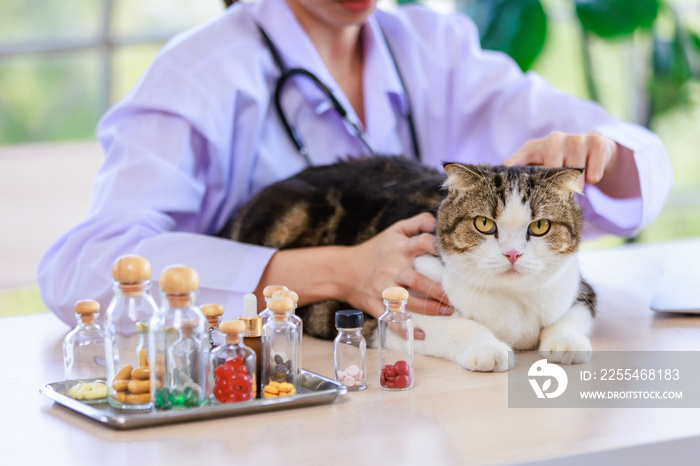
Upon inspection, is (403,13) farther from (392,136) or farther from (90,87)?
(90,87)

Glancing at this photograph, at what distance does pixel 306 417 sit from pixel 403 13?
138cm

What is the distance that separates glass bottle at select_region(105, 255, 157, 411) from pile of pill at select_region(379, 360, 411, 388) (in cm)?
32

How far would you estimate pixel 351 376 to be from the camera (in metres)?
1.05

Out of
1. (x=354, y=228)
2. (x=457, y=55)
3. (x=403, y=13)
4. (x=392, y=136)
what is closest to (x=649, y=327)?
(x=354, y=228)

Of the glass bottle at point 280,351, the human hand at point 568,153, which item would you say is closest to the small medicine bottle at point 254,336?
the glass bottle at point 280,351

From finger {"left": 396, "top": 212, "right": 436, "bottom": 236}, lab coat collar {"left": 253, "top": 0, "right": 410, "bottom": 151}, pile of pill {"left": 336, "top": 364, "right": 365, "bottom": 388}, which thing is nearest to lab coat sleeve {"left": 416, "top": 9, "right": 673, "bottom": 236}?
lab coat collar {"left": 253, "top": 0, "right": 410, "bottom": 151}

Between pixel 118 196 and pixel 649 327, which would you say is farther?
pixel 118 196

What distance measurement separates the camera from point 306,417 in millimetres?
934

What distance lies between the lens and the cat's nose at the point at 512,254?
3.61 feet

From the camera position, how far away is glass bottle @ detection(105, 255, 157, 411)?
35.9 inches

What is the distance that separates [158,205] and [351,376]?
0.65 meters

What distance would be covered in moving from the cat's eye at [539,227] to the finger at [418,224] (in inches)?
8.7

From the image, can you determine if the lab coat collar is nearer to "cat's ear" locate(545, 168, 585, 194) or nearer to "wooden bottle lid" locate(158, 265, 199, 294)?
"cat's ear" locate(545, 168, 585, 194)

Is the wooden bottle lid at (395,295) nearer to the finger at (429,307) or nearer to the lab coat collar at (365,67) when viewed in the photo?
the finger at (429,307)
